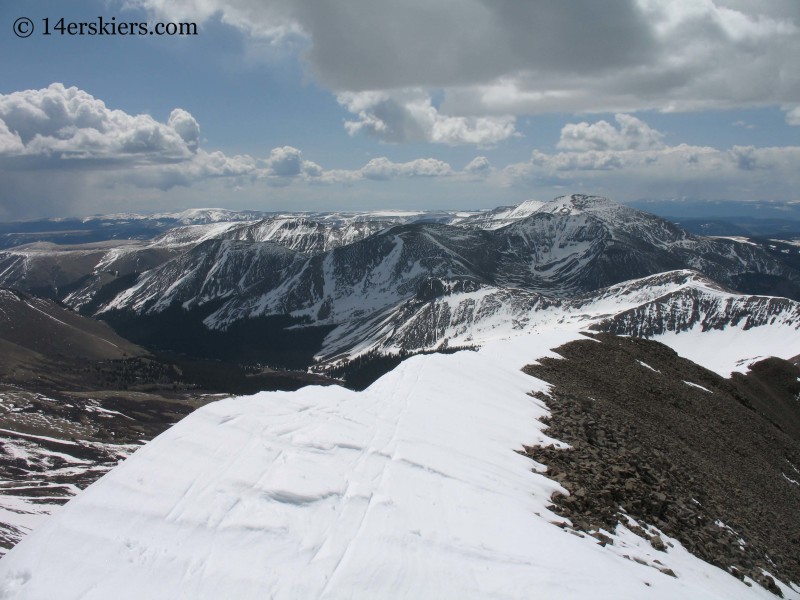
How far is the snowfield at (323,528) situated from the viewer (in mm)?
13023

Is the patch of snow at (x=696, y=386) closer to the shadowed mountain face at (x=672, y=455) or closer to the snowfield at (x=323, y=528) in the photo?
the shadowed mountain face at (x=672, y=455)

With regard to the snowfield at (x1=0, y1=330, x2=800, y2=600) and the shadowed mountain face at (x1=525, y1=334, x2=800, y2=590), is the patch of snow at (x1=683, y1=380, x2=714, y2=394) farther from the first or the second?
the snowfield at (x1=0, y1=330, x2=800, y2=600)

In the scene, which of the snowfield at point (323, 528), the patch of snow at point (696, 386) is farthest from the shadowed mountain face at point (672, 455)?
the snowfield at point (323, 528)

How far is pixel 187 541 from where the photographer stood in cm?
1401

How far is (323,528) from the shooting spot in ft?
50.1

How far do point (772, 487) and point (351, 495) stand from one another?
40.1m

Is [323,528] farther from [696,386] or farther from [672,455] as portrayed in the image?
[696,386]

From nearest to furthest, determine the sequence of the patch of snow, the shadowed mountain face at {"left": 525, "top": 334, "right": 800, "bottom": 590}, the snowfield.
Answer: the snowfield → the shadowed mountain face at {"left": 525, "top": 334, "right": 800, "bottom": 590} → the patch of snow

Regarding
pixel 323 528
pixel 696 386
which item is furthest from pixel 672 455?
pixel 696 386

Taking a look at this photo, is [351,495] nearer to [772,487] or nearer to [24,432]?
[772,487]

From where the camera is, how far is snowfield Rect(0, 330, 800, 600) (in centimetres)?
1302

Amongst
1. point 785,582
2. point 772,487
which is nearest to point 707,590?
point 785,582

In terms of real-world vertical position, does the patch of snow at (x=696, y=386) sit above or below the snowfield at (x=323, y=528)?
below

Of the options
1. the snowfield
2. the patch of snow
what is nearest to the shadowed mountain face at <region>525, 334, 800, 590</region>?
the patch of snow
